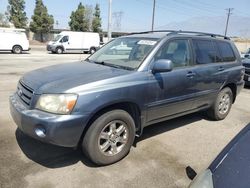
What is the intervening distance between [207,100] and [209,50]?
3.16 feet

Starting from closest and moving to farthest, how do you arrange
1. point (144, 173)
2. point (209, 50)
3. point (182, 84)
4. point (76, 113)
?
1. point (76, 113)
2. point (144, 173)
3. point (182, 84)
4. point (209, 50)

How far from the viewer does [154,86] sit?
153 inches

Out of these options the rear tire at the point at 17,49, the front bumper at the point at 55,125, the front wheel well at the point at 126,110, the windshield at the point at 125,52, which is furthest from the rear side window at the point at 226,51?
the rear tire at the point at 17,49

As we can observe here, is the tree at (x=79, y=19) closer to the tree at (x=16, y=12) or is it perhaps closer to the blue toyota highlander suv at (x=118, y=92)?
the tree at (x=16, y=12)

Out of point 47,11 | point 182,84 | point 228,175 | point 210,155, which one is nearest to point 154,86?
point 182,84

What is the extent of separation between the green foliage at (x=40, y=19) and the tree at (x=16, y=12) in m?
1.91

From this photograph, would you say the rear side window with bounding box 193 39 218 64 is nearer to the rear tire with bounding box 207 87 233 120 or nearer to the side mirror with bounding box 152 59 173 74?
the rear tire with bounding box 207 87 233 120

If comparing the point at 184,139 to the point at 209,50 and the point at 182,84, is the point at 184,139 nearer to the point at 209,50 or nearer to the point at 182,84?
the point at 182,84

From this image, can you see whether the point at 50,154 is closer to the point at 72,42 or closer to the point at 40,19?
the point at 72,42

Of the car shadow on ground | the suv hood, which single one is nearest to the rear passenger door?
the car shadow on ground

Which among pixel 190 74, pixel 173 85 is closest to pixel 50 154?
pixel 173 85

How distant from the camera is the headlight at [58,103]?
3.11 metres

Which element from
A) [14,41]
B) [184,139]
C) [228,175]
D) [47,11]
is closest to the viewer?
[228,175]

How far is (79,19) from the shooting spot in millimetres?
49000
